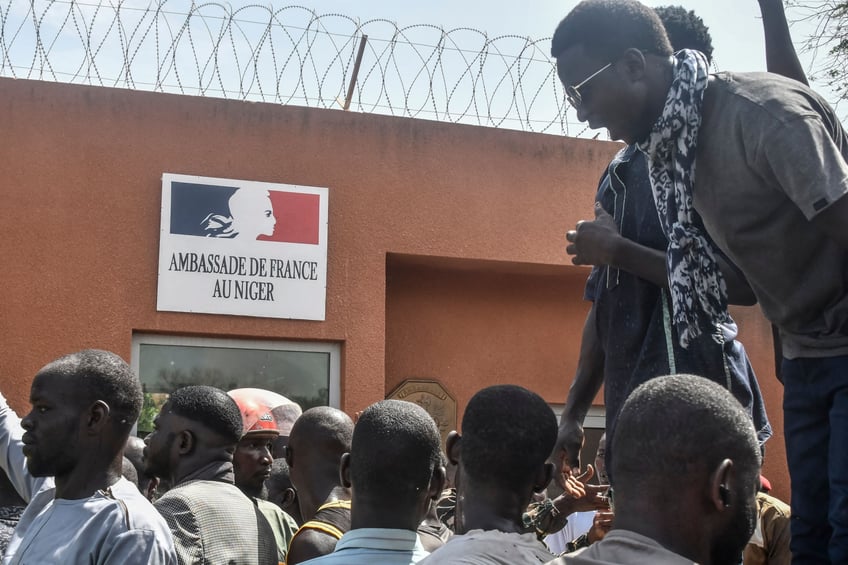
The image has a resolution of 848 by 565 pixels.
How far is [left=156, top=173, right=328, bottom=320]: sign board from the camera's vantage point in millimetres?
7641

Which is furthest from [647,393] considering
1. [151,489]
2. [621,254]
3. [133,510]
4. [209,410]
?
[151,489]

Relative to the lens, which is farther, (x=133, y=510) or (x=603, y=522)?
(x=603, y=522)

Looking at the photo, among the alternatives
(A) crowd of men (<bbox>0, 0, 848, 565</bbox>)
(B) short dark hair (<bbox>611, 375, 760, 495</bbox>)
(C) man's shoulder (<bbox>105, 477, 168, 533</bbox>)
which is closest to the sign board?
(A) crowd of men (<bbox>0, 0, 848, 565</bbox>)

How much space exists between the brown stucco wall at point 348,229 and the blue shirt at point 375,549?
5.11m

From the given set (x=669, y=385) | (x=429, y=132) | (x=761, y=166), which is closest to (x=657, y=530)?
(x=669, y=385)

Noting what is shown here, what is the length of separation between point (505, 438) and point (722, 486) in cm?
78

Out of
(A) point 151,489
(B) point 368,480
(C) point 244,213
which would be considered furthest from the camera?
(C) point 244,213

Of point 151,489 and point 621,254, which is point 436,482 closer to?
point 621,254


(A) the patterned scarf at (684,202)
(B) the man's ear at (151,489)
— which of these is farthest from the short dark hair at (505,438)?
(B) the man's ear at (151,489)

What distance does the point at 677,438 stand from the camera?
190cm

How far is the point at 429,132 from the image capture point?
8.45 metres

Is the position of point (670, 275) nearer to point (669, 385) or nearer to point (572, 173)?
point (669, 385)

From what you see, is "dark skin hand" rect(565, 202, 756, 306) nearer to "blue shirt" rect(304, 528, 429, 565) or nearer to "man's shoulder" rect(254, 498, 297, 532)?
"blue shirt" rect(304, 528, 429, 565)

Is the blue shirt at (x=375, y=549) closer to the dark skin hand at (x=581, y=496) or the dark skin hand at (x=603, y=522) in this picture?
the dark skin hand at (x=581, y=496)
